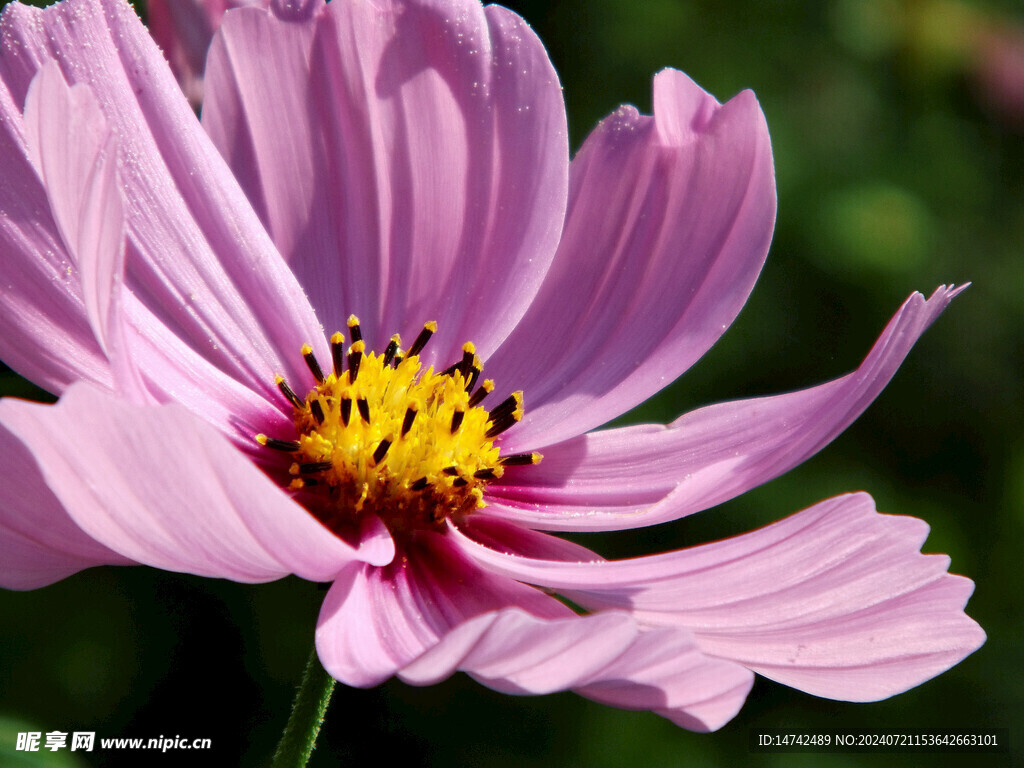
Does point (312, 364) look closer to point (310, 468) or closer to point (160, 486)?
point (310, 468)

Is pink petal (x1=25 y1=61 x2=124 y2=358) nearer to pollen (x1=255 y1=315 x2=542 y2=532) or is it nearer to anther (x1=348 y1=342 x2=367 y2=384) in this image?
pollen (x1=255 y1=315 x2=542 y2=532)

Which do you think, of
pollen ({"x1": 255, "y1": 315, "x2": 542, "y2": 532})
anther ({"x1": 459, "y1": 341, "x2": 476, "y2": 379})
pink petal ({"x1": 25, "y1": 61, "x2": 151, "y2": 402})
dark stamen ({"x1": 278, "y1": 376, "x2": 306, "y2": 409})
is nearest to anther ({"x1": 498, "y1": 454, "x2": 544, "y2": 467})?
pollen ({"x1": 255, "y1": 315, "x2": 542, "y2": 532})

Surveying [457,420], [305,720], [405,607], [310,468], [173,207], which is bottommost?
[305,720]

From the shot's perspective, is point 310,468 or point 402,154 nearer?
point 310,468

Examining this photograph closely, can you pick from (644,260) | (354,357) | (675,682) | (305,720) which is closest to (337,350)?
(354,357)

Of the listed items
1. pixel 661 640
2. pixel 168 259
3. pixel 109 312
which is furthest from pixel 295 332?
pixel 661 640

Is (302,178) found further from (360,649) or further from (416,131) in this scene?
(360,649)

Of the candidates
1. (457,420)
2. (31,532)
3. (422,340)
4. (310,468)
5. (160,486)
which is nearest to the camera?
(160,486)
